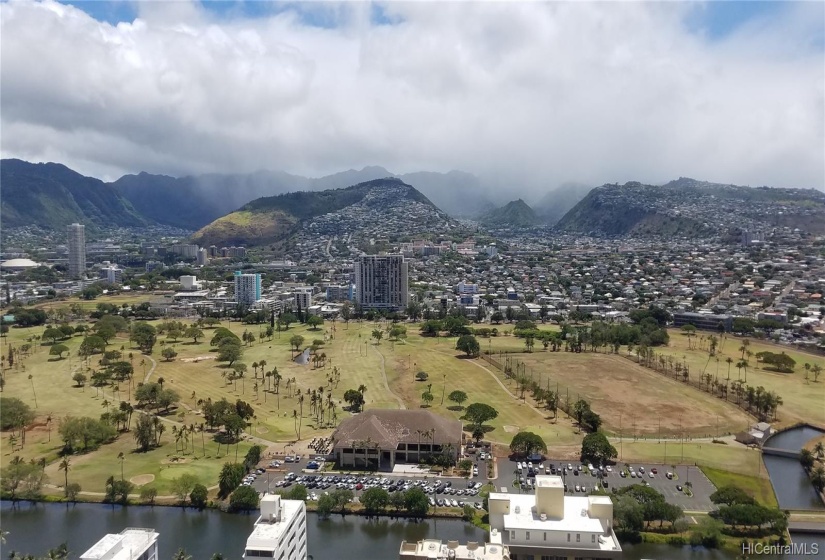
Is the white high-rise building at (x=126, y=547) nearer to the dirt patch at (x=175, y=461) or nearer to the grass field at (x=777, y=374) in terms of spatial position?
the dirt patch at (x=175, y=461)

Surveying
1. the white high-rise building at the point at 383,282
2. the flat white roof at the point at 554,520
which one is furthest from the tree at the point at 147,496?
the white high-rise building at the point at 383,282

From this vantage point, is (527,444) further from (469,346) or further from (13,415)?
(13,415)

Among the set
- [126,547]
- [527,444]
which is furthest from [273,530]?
[527,444]

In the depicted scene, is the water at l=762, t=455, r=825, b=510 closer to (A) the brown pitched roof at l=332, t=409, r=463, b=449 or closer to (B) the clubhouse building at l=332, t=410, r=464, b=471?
(B) the clubhouse building at l=332, t=410, r=464, b=471

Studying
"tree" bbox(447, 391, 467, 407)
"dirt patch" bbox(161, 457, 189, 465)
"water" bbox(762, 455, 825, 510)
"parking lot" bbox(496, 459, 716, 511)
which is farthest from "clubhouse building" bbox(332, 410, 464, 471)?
"water" bbox(762, 455, 825, 510)

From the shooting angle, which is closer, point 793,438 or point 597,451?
point 597,451

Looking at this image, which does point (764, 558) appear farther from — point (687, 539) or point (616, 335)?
point (616, 335)

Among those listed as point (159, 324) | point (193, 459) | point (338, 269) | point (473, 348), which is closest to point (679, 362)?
point (473, 348)
